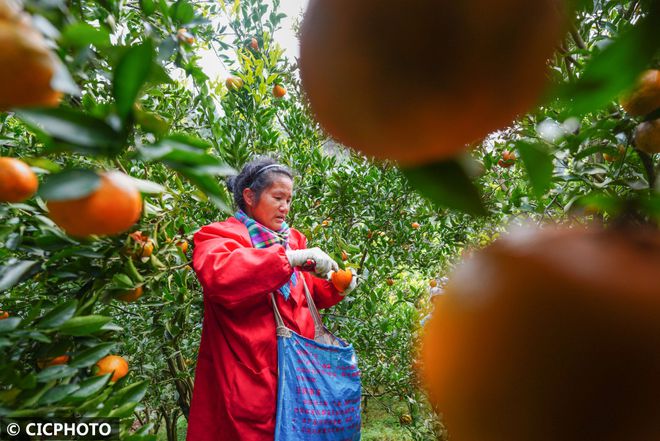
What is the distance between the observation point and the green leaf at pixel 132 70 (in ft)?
0.77

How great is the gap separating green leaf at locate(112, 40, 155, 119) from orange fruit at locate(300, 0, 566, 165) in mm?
117

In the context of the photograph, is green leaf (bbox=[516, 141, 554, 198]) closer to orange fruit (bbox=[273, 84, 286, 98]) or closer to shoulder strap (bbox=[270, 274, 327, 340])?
shoulder strap (bbox=[270, 274, 327, 340])

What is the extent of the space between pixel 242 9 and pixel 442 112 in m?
1.98

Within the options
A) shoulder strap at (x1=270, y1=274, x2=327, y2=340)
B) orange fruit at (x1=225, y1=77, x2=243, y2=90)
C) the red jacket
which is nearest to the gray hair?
the red jacket

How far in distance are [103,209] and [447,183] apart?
23 cm

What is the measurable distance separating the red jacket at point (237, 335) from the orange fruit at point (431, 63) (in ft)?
3.18

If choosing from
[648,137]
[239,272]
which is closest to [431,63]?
[648,137]

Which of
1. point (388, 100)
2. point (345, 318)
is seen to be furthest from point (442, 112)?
point (345, 318)

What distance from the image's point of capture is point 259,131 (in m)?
1.65

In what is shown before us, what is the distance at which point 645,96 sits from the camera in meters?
0.30

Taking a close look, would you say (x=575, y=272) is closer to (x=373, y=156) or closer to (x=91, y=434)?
(x=373, y=156)

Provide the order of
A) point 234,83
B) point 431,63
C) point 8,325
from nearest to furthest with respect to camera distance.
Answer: point 431,63
point 8,325
point 234,83

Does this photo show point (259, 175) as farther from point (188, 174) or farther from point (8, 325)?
point (188, 174)

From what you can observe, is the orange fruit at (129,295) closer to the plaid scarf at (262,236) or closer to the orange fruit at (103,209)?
the orange fruit at (103,209)
